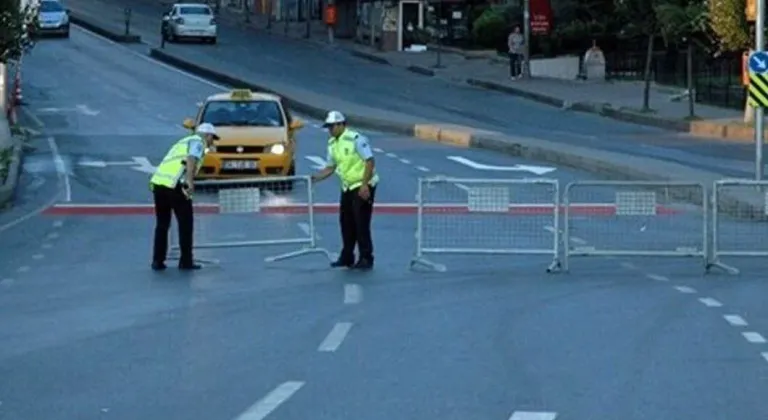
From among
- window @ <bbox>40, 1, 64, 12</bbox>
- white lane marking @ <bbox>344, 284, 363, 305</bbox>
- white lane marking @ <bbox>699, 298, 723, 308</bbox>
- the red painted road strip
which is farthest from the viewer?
window @ <bbox>40, 1, 64, 12</bbox>

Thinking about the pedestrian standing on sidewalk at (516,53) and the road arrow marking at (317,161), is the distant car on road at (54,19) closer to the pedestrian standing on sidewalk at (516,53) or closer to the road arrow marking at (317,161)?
the pedestrian standing on sidewalk at (516,53)

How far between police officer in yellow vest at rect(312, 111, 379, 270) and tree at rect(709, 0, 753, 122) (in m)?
28.4

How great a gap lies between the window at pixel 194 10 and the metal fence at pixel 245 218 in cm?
5383

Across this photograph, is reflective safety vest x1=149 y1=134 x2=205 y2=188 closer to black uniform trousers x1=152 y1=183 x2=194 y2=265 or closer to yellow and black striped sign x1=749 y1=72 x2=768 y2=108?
black uniform trousers x1=152 y1=183 x2=194 y2=265

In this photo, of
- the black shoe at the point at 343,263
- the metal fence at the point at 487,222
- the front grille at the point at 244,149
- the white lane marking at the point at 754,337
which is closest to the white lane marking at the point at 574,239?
the metal fence at the point at 487,222

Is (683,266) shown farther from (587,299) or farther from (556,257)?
Answer: (587,299)

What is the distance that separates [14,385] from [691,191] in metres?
11.3

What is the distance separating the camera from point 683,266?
21.1 m

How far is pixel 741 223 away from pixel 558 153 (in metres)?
14.9

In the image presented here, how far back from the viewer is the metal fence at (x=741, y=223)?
20.5 m

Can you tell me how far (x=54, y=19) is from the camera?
74.7 meters

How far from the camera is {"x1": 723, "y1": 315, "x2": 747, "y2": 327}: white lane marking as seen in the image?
1581 centimetres

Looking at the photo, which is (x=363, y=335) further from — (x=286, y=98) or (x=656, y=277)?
(x=286, y=98)

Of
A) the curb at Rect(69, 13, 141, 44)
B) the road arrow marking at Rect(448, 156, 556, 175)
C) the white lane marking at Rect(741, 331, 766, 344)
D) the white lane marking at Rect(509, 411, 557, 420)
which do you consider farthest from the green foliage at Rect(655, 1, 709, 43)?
the white lane marking at Rect(509, 411, 557, 420)
